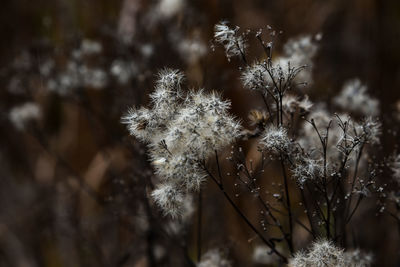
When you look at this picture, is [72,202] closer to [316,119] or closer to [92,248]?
[92,248]

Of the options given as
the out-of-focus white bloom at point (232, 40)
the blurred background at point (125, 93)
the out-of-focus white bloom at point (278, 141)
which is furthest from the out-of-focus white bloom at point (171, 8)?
the out-of-focus white bloom at point (278, 141)

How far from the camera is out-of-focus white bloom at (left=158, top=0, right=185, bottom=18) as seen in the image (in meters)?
3.48

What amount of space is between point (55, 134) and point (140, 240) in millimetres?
3189

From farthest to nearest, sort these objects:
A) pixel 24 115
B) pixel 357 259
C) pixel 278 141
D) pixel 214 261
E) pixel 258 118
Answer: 1. pixel 24 115
2. pixel 214 261
3. pixel 357 259
4. pixel 258 118
5. pixel 278 141

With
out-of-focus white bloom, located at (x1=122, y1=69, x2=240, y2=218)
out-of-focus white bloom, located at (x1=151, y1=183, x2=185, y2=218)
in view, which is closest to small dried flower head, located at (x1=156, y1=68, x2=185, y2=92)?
out-of-focus white bloom, located at (x1=122, y1=69, x2=240, y2=218)

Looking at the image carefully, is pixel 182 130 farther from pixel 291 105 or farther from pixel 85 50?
pixel 85 50

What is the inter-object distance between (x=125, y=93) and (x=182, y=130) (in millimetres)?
1721

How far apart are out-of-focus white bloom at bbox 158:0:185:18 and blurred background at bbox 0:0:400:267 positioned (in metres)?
0.01

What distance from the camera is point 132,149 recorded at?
256 centimetres

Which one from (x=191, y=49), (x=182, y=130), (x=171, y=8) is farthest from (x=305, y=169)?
(x=171, y=8)

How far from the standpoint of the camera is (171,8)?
138 inches

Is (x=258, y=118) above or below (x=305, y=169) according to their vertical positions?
above

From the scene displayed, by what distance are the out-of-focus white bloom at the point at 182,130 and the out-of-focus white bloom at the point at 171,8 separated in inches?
82.8

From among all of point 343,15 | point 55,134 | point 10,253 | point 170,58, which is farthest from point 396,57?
point 10,253
